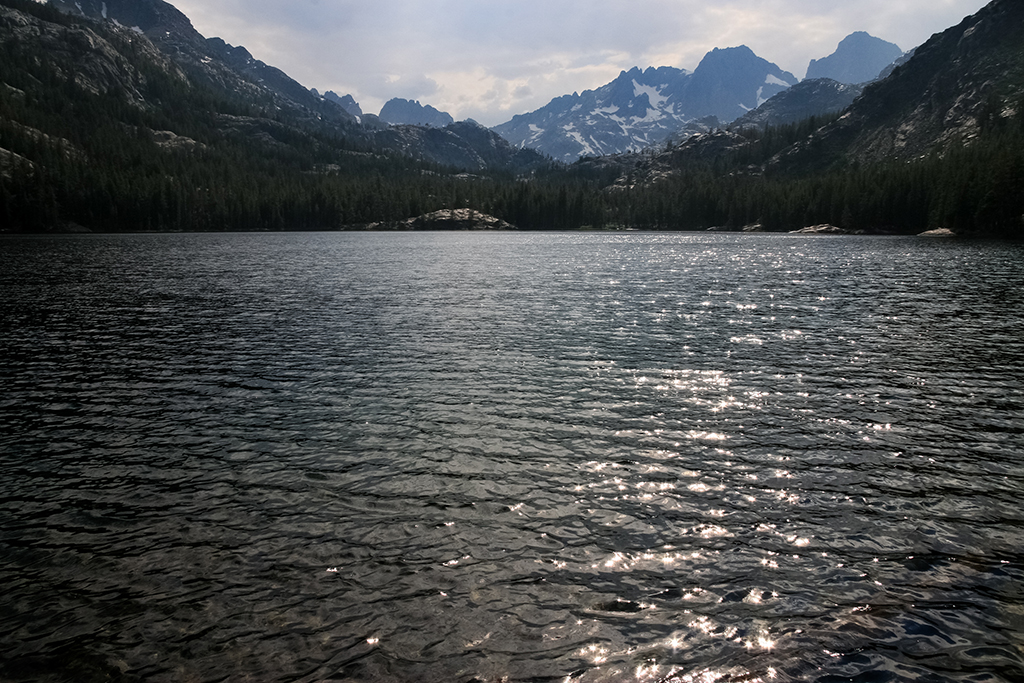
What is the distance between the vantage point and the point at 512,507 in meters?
15.9

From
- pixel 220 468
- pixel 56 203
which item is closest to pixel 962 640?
pixel 220 468

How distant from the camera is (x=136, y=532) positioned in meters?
14.6

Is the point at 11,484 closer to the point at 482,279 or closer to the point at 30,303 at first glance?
the point at 30,303

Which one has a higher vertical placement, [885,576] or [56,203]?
[56,203]

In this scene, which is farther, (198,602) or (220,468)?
(220,468)

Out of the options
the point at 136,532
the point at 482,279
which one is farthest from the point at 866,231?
the point at 136,532

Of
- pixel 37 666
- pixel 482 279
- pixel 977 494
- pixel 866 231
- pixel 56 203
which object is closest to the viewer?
pixel 37 666

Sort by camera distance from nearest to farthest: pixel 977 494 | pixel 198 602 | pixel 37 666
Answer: pixel 37 666, pixel 198 602, pixel 977 494

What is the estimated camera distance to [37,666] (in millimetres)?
10047

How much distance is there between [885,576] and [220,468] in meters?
19.7

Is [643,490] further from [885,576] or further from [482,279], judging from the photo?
[482,279]

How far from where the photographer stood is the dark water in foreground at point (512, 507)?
10.5m

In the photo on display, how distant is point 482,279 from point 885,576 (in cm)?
6754

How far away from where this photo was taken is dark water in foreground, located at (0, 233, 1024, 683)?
1055cm
